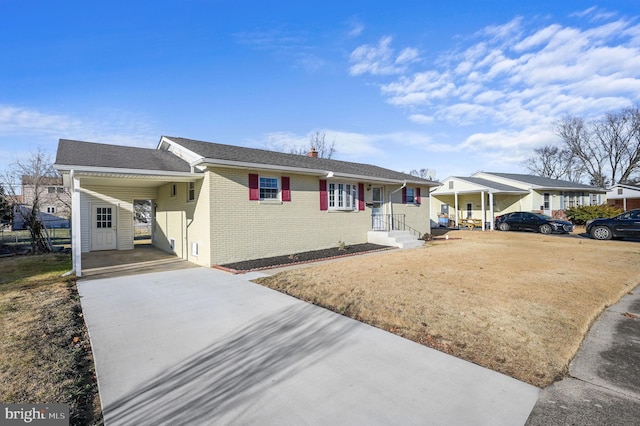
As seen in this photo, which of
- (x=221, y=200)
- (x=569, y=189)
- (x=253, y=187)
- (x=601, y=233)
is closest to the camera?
(x=221, y=200)

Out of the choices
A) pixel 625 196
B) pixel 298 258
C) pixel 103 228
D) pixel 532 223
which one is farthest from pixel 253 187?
pixel 625 196

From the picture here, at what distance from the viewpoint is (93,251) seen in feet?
45.8

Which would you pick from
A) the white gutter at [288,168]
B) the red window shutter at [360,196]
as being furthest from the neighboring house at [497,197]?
the red window shutter at [360,196]

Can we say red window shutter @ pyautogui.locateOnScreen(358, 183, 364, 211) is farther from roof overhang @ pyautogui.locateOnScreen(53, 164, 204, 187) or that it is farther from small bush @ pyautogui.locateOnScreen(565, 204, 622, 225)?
small bush @ pyautogui.locateOnScreen(565, 204, 622, 225)

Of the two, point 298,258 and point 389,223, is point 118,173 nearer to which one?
point 298,258

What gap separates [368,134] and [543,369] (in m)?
20.9

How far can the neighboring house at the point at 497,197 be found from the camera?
24812 millimetres

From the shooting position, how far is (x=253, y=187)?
1074cm

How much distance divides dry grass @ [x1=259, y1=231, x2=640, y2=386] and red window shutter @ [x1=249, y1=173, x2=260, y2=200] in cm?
350

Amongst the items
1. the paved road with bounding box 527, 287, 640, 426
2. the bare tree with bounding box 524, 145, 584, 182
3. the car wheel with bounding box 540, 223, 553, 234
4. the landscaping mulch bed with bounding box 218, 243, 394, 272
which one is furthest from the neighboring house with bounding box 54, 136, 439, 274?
the bare tree with bounding box 524, 145, 584, 182

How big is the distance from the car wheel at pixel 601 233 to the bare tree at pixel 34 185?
27.6 metres

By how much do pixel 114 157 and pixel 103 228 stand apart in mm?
6104

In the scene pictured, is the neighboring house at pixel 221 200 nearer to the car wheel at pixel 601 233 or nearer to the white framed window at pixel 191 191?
the white framed window at pixel 191 191

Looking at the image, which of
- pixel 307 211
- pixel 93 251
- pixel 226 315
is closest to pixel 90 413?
pixel 226 315
